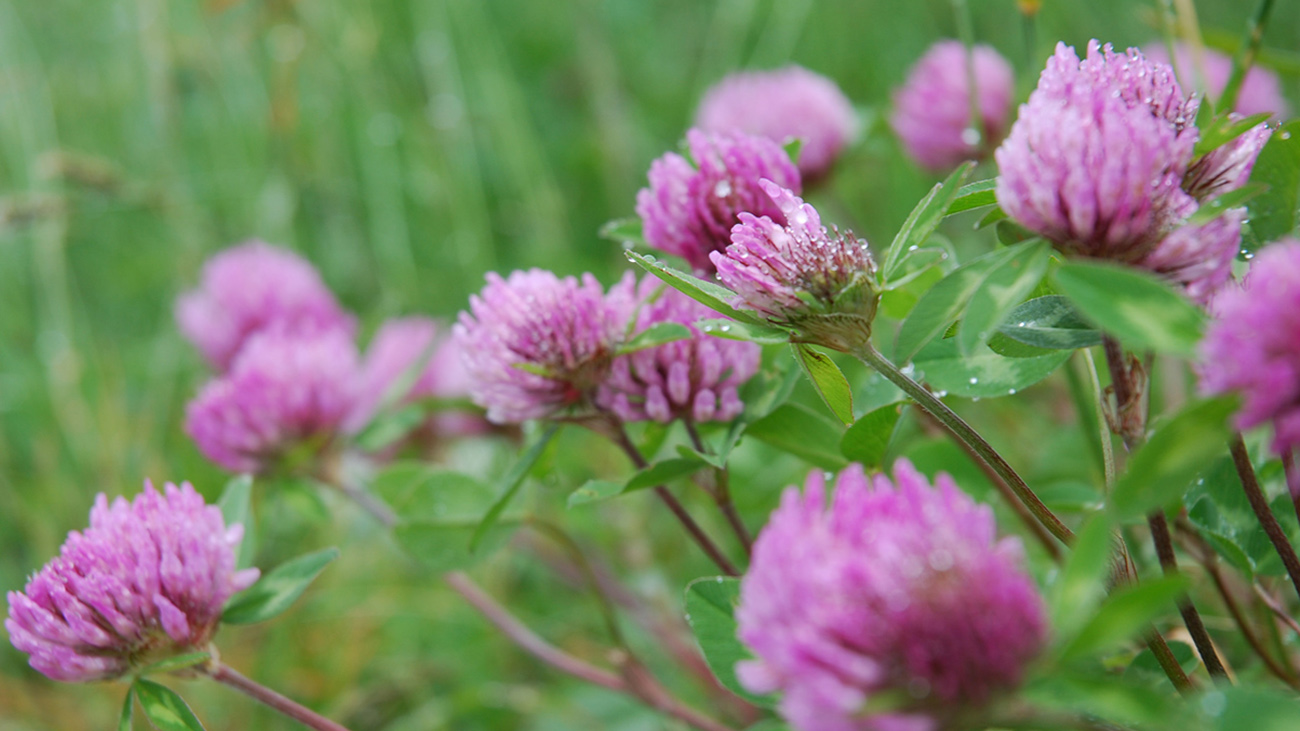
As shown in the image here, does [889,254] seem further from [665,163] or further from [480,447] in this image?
[480,447]

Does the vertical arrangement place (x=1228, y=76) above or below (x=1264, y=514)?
above

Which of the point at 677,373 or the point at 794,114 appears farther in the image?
the point at 794,114

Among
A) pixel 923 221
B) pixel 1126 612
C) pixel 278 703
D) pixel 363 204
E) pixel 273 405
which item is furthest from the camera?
pixel 363 204

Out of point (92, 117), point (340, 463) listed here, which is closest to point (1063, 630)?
point (340, 463)

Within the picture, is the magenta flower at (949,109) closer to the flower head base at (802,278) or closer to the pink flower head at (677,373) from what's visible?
the pink flower head at (677,373)

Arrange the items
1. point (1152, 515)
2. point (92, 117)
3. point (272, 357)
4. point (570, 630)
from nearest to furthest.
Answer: point (1152, 515) < point (272, 357) < point (570, 630) < point (92, 117)

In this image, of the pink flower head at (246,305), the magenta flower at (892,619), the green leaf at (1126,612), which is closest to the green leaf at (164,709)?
the magenta flower at (892,619)

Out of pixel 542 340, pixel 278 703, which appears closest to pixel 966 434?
pixel 542 340

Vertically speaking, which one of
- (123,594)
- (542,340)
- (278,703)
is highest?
(542,340)

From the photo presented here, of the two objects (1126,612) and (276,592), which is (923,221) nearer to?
(1126,612)
